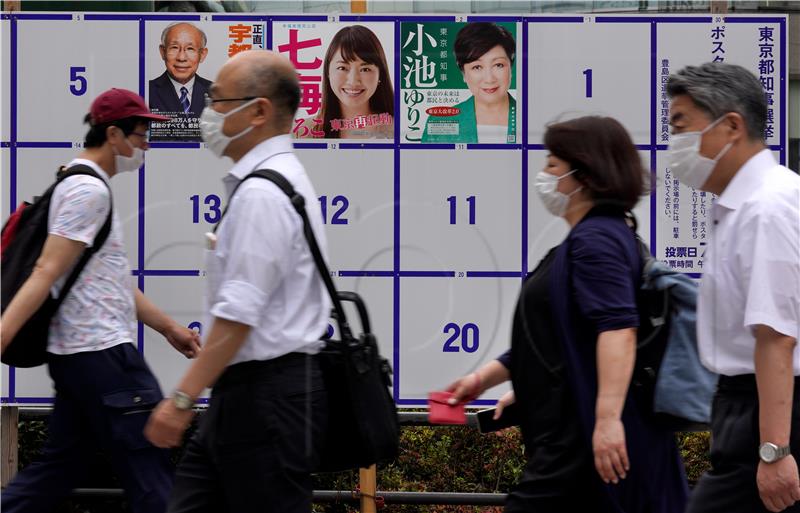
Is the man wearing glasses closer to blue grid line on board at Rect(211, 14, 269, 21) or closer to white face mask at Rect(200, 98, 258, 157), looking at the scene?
blue grid line on board at Rect(211, 14, 269, 21)

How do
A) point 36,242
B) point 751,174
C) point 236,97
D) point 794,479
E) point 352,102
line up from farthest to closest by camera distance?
point 352,102 → point 36,242 → point 236,97 → point 751,174 → point 794,479

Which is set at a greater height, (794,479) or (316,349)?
(316,349)

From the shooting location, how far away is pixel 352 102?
5.34 metres

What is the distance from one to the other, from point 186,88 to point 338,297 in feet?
8.30

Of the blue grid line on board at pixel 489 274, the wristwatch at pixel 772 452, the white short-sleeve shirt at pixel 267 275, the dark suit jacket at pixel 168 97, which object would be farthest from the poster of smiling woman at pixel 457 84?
the wristwatch at pixel 772 452

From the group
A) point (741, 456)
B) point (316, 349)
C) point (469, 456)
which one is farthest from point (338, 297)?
point (469, 456)

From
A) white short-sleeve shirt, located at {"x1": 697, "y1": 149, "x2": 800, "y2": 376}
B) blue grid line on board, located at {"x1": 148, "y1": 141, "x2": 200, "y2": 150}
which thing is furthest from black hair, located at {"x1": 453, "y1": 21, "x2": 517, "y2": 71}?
white short-sleeve shirt, located at {"x1": 697, "y1": 149, "x2": 800, "y2": 376}

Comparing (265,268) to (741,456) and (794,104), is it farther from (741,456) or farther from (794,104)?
(794,104)

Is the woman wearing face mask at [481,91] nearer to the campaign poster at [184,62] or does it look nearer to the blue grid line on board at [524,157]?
the blue grid line on board at [524,157]

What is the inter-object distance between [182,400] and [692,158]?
4.98 ft

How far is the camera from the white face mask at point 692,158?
10.3ft

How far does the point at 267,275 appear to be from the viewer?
9.78 ft

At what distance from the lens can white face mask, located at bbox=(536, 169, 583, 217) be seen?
131 inches

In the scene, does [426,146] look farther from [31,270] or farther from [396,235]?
[31,270]
